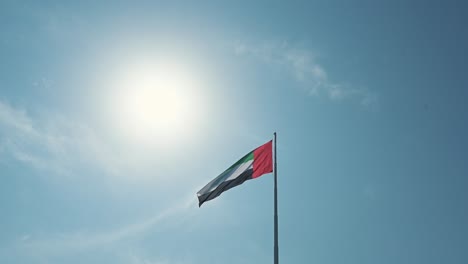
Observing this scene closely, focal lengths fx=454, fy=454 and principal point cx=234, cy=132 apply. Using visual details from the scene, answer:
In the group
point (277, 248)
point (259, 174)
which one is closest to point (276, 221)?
point (277, 248)

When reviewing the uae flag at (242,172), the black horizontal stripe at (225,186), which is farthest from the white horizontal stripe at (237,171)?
the black horizontal stripe at (225,186)

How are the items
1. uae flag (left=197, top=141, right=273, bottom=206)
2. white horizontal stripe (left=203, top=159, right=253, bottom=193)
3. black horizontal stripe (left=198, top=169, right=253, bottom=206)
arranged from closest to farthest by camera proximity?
black horizontal stripe (left=198, top=169, right=253, bottom=206), uae flag (left=197, top=141, right=273, bottom=206), white horizontal stripe (left=203, top=159, right=253, bottom=193)

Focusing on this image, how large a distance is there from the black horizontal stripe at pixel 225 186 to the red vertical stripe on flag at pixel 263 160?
384mm

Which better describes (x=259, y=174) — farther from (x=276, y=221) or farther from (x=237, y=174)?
(x=276, y=221)

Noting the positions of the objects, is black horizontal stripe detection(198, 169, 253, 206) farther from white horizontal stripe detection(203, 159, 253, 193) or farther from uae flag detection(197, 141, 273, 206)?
white horizontal stripe detection(203, 159, 253, 193)

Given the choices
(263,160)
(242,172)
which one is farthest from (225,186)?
(263,160)

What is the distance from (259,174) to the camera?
24406 mm

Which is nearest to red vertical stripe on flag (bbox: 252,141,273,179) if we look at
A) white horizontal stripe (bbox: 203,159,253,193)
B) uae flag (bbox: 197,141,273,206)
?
uae flag (bbox: 197,141,273,206)

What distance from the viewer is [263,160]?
24.8 meters

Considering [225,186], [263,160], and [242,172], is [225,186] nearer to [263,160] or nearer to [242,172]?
[242,172]

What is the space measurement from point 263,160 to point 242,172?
1321 millimetres

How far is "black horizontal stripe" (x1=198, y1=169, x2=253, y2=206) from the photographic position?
24203 mm

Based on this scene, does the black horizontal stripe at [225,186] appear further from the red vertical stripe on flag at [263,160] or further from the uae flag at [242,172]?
the red vertical stripe on flag at [263,160]

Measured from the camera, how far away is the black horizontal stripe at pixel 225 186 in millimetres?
24203
